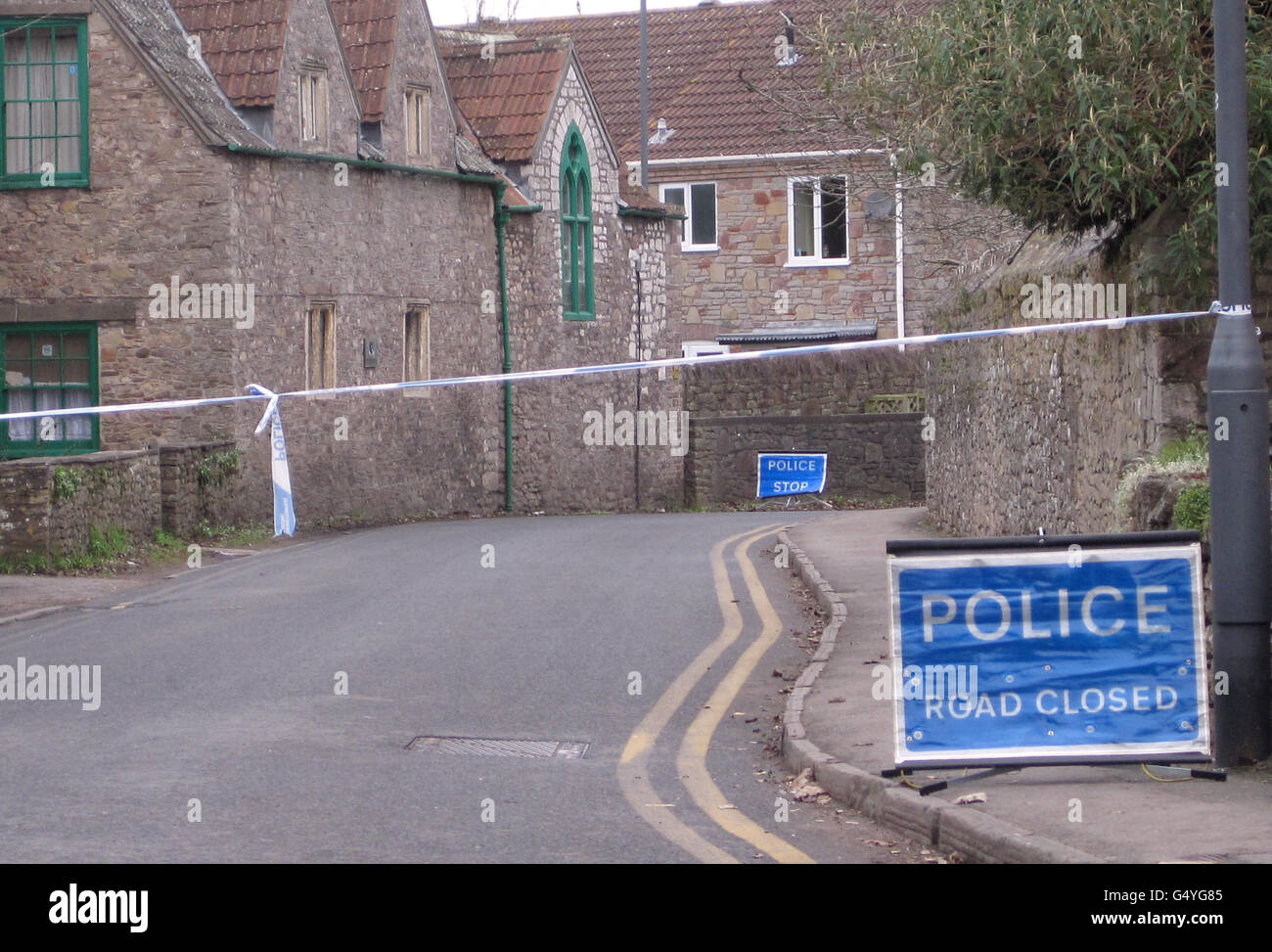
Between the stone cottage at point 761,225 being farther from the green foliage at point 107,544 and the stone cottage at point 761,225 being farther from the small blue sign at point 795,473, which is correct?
the green foliage at point 107,544

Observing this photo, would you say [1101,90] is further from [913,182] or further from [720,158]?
[720,158]

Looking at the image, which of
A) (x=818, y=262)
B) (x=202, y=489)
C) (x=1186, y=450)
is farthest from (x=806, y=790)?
(x=818, y=262)

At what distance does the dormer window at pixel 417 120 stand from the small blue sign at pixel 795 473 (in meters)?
9.42

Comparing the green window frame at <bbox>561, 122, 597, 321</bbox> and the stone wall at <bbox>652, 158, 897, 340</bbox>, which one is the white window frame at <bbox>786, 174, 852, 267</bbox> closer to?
the stone wall at <bbox>652, 158, 897, 340</bbox>

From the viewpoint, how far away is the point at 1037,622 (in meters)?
7.73

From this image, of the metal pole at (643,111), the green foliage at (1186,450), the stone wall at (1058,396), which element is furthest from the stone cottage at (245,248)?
the green foliage at (1186,450)

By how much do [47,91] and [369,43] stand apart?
18.6ft

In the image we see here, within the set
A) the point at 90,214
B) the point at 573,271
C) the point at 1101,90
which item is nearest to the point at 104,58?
the point at 90,214

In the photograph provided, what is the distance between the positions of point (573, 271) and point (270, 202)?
352 inches

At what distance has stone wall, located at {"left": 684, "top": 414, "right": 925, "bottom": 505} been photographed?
32.1m

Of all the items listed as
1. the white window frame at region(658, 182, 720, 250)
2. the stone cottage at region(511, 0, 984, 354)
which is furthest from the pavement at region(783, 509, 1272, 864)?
the white window frame at region(658, 182, 720, 250)

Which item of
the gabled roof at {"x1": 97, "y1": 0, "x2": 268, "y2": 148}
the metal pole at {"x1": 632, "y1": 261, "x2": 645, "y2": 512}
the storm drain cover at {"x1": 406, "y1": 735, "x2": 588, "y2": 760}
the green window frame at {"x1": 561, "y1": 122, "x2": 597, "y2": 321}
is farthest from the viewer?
the metal pole at {"x1": 632, "y1": 261, "x2": 645, "y2": 512}
